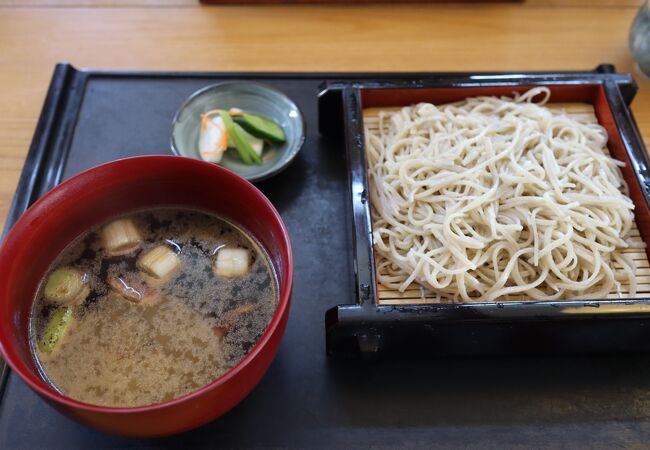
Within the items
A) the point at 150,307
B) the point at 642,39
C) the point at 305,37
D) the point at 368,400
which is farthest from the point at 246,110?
the point at 642,39

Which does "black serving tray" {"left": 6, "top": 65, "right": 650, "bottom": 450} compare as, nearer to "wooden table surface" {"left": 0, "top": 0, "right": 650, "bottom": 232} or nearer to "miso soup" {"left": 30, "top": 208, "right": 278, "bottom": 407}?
"miso soup" {"left": 30, "top": 208, "right": 278, "bottom": 407}

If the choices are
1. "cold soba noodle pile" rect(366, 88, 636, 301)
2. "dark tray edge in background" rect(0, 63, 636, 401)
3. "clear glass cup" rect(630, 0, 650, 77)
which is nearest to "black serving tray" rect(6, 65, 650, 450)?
"dark tray edge in background" rect(0, 63, 636, 401)

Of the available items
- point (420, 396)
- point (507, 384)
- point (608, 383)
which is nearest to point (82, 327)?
point (420, 396)

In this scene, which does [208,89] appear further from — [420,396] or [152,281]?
[420,396]

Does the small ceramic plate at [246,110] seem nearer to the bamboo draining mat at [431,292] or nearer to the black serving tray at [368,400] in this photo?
the black serving tray at [368,400]

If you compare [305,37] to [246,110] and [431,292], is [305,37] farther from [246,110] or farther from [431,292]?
[431,292]

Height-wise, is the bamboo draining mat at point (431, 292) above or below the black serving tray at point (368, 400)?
above

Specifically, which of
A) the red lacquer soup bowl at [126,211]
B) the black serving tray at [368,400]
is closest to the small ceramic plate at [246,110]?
the black serving tray at [368,400]
